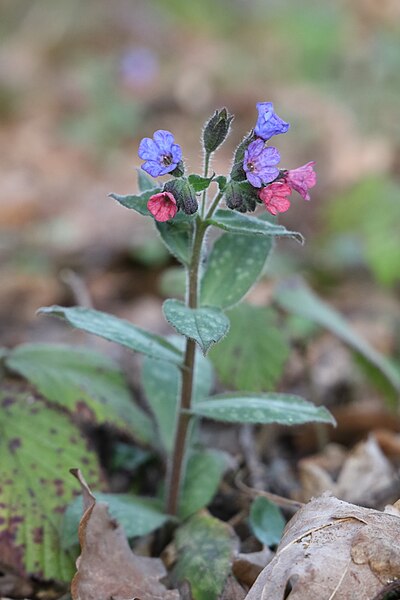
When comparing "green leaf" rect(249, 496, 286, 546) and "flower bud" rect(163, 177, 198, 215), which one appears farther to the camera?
"green leaf" rect(249, 496, 286, 546)

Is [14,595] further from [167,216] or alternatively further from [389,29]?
[389,29]

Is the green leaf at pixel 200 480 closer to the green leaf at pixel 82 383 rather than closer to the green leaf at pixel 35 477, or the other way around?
the green leaf at pixel 82 383

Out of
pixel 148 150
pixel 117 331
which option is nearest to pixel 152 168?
pixel 148 150

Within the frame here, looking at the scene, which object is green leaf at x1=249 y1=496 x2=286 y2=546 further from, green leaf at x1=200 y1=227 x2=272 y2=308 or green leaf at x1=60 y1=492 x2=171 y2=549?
green leaf at x1=200 y1=227 x2=272 y2=308

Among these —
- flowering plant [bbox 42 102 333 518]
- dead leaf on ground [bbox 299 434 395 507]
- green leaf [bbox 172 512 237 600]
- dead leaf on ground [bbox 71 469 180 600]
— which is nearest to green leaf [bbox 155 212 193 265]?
flowering plant [bbox 42 102 333 518]

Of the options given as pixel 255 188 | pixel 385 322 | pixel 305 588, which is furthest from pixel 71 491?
pixel 385 322

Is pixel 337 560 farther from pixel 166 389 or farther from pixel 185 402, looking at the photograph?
pixel 166 389
